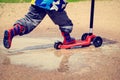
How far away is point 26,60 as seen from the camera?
659 centimetres

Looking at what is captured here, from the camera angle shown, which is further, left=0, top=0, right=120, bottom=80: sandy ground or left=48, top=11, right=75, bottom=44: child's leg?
left=48, top=11, right=75, bottom=44: child's leg

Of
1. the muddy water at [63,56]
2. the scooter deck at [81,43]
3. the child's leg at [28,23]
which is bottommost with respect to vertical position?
the muddy water at [63,56]

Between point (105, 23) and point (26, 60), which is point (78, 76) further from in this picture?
point (105, 23)

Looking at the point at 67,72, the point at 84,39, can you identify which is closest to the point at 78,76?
the point at 67,72

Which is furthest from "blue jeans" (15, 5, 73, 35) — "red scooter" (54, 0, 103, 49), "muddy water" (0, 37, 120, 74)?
"muddy water" (0, 37, 120, 74)

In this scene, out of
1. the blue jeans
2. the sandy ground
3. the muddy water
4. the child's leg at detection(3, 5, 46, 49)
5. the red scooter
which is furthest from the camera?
the red scooter

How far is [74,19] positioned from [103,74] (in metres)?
5.14

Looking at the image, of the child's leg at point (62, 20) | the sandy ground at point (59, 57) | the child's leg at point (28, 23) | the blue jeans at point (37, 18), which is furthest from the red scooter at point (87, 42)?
the child's leg at point (28, 23)

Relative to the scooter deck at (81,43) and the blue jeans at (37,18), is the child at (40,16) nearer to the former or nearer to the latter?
the blue jeans at (37,18)

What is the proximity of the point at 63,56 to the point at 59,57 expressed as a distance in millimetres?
97

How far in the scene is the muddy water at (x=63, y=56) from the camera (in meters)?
6.20

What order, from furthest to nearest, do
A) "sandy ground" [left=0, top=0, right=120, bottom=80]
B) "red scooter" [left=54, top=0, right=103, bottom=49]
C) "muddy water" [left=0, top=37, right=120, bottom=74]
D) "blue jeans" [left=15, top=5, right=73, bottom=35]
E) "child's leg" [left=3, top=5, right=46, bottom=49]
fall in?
"red scooter" [left=54, top=0, right=103, bottom=49], "blue jeans" [left=15, top=5, right=73, bottom=35], "child's leg" [left=3, top=5, right=46, bottom=49], "muddy water" [left=0, top=37, right=120, bottom=74], "sandy ground" [left=0, top=0, right=120, bottom=80]

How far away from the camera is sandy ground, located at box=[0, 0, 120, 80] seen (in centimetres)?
574

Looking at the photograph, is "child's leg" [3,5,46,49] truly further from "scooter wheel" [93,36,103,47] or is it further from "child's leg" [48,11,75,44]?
"scooter wheel" [93,36,103,47]
